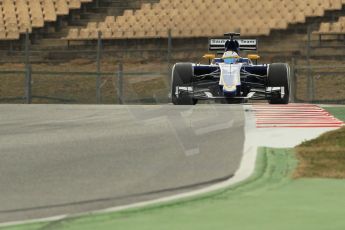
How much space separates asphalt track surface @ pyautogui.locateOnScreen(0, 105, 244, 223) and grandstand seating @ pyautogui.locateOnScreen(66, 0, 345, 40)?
1228 centimetres

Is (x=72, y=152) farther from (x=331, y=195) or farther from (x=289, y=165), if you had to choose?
(x=331, y=195)

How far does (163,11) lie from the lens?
36.2 m

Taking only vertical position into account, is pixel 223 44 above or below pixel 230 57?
above

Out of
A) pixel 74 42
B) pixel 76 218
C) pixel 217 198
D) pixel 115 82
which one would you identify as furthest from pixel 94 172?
pixel 74 42

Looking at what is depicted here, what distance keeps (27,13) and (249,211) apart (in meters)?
29.9

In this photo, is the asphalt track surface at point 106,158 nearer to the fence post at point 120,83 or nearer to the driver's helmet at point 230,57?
the driver's helmet at point 230,57

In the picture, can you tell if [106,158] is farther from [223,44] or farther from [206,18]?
[206,18]

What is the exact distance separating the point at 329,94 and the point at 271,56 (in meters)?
3.74

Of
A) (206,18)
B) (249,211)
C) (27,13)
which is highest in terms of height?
(27,13)

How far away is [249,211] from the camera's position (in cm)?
813

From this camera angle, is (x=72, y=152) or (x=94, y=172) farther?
(x=72, y=152)

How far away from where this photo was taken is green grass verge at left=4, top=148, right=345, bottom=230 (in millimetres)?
7461

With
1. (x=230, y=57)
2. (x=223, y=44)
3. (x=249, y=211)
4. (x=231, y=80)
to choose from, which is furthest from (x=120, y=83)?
(x=249, y=211)

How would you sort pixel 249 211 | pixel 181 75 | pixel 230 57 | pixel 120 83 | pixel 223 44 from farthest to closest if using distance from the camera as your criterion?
pixel 120 83 < pixel 223 44 < pixel 230 57 < pixel 181 75 < pixel 249 211
